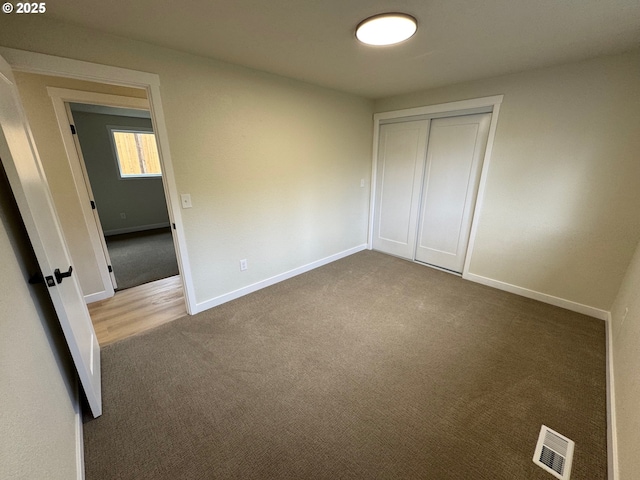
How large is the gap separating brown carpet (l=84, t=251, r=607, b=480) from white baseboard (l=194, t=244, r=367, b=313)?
0.12m

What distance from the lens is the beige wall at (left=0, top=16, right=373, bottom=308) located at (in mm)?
1893

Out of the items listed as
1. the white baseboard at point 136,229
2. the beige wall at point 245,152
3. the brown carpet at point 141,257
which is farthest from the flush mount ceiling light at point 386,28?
the white baseboard at point 136,229

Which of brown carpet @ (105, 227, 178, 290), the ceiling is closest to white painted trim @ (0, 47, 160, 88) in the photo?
the ceiling

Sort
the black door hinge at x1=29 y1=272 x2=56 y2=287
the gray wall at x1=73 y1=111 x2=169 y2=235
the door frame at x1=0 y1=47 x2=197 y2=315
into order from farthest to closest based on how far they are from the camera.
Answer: the gray wall at x1=73 y1=111 x2=169 y2=235, the door frame at x1=0 y1=47 x2=197 y2=315, the black door hinge at x1=29 y1=272 x2=56 y2=287

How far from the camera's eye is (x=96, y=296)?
285cm

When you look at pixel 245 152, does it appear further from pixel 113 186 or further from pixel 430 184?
pixel 113 186

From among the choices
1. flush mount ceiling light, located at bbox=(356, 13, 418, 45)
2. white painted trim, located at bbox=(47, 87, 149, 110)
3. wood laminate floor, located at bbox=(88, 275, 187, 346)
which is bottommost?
wood laminate floor, located at bbox=(88, 275, 187, 346)

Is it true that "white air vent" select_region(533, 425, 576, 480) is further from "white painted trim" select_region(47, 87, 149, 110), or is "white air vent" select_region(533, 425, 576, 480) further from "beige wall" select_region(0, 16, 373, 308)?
"white painted trim" select_region(47, 87, 149, 110)

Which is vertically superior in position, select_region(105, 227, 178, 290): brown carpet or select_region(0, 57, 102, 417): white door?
select_region(0, 57, 102, 417): white door

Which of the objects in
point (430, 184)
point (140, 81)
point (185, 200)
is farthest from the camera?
point (430, 184)

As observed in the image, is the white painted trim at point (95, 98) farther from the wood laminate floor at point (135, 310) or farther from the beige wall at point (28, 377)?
the wood laminate floor at point (135, 310)

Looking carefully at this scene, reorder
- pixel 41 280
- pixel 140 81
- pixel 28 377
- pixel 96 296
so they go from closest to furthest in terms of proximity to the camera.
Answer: pixel 28 377 < pixel 41 280 < pixel 140 81 < pixel 96 296

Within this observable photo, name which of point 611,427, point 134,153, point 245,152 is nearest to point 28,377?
point 245,152

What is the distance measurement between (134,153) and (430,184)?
19.6 feet
